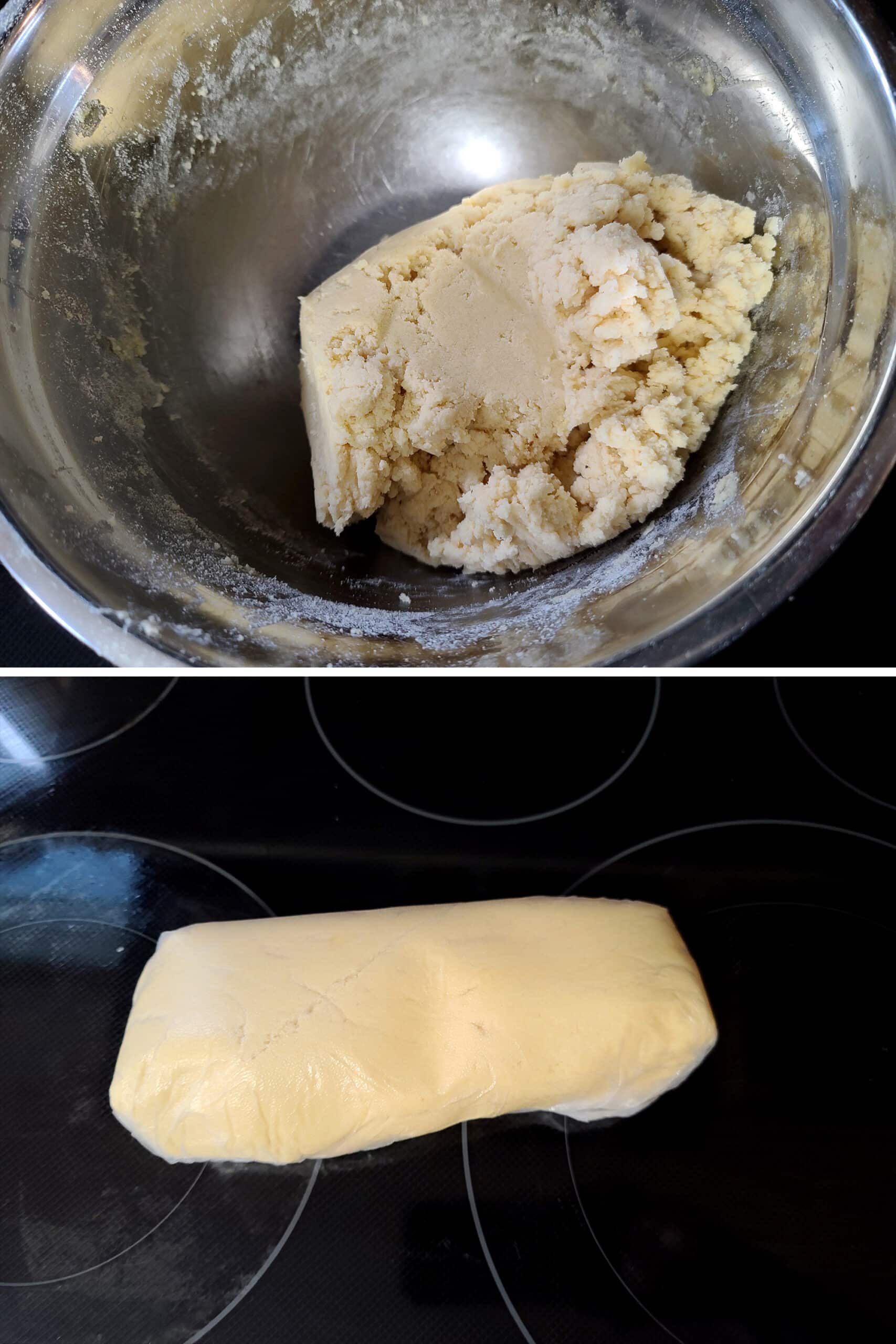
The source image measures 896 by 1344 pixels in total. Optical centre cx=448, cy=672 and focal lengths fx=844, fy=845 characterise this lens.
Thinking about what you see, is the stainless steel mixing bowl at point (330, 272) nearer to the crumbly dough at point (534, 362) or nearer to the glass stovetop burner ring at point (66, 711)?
the crumbly dough at point (534, 362)

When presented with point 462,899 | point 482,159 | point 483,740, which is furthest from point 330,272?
point 462,899

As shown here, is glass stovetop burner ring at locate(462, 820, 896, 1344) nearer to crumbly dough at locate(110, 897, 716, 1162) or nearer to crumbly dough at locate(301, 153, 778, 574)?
crumbly dough at locate(110, 897, 716, 1162)

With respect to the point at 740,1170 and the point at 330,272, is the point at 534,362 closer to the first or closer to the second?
the point at 330,272

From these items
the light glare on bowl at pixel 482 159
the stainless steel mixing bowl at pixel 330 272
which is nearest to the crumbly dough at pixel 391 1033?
the stainless steel mixing bowl at pixel 330 272

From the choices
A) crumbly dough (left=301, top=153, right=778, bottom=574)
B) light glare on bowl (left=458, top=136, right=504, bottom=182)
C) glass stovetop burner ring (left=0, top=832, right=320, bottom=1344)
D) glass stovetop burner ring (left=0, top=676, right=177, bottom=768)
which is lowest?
glass stovetop burner ring (left=0, top=832, right=320, bottom=1344)

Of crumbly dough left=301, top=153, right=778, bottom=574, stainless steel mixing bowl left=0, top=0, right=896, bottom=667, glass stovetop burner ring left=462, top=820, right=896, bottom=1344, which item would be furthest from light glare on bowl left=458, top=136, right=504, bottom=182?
glass stovetop burner ring left=462, top=820, right=896, bottom=1344

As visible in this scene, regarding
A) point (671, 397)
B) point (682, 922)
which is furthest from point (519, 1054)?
point (671, 397)

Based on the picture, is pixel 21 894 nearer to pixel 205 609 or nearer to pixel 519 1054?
pixel 205 609
